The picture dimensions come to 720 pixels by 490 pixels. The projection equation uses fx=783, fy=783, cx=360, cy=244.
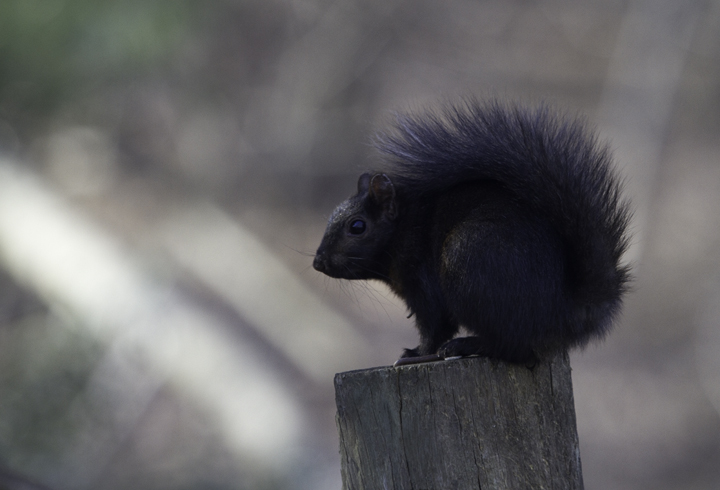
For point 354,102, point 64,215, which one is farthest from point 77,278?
point 354,102

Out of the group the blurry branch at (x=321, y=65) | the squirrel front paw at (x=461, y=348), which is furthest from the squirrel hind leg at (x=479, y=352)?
the blurry branch at (x=321, y=65)

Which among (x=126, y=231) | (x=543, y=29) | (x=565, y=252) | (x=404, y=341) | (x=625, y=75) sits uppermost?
(x=543, y=29)

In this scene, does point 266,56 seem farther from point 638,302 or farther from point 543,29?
point 638,302

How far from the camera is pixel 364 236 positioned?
9.43ft

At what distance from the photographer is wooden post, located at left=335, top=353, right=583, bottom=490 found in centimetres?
210

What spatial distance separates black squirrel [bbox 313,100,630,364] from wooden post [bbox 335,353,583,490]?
0.14 meters

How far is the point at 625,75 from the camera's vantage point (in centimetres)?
1156

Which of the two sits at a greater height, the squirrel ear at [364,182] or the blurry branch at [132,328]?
the blurry branch at [132,328]

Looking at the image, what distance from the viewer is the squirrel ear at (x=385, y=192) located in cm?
281

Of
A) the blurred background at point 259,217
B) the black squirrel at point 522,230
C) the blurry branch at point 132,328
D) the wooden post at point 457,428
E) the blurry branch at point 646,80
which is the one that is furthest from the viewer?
the blurry branch at point 646,80

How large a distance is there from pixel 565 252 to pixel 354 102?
9616mm

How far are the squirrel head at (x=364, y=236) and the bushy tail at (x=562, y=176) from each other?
33 centimetres

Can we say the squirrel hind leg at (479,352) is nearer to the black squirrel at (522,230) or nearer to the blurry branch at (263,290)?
the black squirrel at (522,230)

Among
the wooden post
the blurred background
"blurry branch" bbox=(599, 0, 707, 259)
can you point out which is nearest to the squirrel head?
the wooden post
